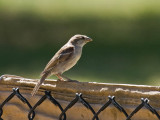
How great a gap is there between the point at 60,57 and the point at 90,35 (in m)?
4.40

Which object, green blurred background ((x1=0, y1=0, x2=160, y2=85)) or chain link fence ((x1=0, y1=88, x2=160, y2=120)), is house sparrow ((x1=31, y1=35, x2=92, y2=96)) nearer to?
chain link fence ((x1=0, y1=88, x2=160, y2=120))

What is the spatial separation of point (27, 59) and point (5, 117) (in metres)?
4.88

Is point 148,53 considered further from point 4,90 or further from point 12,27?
point 4,90

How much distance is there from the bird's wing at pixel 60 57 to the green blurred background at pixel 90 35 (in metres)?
2.06

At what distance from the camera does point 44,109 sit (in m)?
1.57

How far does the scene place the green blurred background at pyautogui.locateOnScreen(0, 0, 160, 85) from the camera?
5.82 meters

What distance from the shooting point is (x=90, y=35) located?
7.37 meters

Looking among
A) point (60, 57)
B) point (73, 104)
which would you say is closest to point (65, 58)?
point (60, 57)

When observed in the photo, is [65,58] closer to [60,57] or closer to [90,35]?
[60,57]

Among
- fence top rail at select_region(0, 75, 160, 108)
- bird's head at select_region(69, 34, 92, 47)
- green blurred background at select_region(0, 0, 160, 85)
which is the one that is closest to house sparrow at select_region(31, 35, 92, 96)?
bird's head at select_region(69, 34, 92, 47)

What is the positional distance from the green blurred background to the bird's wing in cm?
206

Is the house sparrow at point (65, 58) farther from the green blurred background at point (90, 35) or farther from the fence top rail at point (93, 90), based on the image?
the green blurred background at point (90, 35)

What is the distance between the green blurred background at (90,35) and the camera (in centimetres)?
582

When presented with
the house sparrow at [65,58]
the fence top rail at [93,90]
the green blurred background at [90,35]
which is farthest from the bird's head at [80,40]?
the green blurred background at [90,35]
